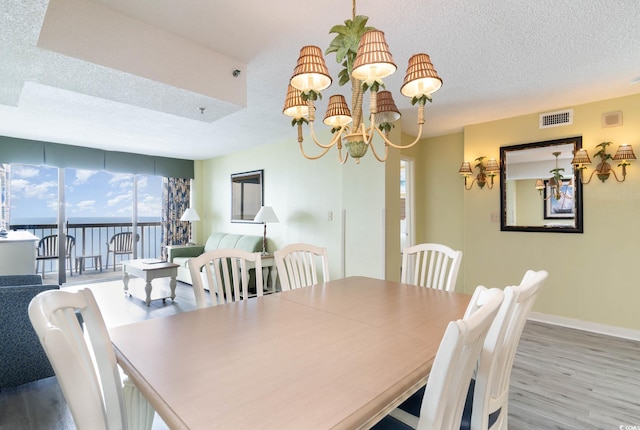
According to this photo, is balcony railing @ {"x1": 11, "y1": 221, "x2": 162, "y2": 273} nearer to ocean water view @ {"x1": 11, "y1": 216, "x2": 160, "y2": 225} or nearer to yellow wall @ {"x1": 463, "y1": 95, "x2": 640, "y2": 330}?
ocean water view @ {"x1": 11, "y1": 216, "x2": 160, "y2": 225}

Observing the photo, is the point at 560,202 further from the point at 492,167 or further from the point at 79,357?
the point at 79,357

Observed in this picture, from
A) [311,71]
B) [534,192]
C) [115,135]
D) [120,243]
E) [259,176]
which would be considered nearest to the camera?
[311,71]

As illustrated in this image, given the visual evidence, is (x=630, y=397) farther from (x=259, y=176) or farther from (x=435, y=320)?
(x=259, y=176)

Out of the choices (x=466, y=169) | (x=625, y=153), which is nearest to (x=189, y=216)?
(x=466, y=169)

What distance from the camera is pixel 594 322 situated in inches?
132

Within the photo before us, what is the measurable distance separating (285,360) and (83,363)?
1.82 ft

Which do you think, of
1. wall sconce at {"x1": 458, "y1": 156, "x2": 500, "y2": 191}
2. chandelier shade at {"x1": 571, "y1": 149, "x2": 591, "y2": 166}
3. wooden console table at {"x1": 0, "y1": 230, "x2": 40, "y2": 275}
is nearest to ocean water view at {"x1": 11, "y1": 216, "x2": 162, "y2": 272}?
wooden console table at {"x1": 0, "y1": 230, "x2": 40, "y2": 275}

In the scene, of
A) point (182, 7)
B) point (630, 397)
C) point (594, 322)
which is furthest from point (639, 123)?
point (182, 7)

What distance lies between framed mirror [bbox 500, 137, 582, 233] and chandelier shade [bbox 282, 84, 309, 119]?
319 centimetres

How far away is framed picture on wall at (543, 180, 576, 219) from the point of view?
3.48 metres

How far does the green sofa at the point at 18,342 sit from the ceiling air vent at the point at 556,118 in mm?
4938

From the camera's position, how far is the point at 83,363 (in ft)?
2.67

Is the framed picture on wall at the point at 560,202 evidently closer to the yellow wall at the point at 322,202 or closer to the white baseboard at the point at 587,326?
the white baseboard at the point at 587,326

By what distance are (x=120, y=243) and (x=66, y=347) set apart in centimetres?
698
